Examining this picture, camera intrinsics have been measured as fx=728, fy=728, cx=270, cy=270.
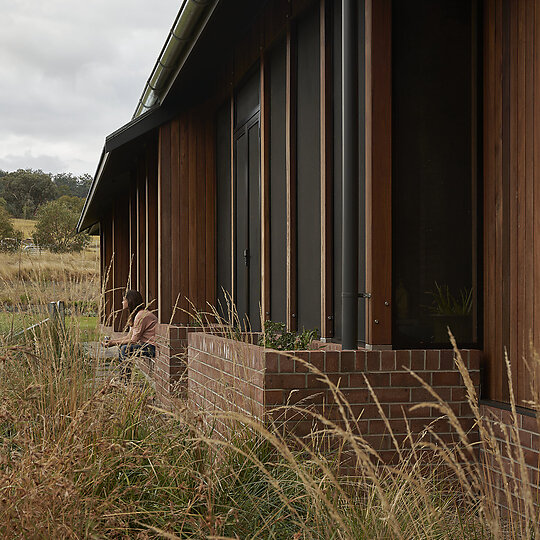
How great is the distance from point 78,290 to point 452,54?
3011 mm

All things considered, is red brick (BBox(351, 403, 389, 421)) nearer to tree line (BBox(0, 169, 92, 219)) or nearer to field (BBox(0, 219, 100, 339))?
field (BBox(0, 219, 100, 339))

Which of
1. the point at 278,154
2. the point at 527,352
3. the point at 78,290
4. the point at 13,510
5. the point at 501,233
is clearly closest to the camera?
the point at 13,510

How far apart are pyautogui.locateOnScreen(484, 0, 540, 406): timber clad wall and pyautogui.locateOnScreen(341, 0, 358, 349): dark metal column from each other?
721mm

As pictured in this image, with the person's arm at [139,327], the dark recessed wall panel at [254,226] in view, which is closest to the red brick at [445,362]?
the dark recessed wall panel at [254,226]

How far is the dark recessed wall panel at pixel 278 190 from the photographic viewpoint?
570 cm

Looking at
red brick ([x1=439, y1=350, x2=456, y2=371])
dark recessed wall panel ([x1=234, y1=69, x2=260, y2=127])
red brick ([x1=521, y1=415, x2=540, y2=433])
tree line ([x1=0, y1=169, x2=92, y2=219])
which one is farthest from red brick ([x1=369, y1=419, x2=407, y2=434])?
tree line ([x1=0, y1=169, x2=92, y2=219])

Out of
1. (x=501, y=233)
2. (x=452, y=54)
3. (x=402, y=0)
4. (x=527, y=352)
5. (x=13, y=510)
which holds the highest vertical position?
(x=402, y=0)

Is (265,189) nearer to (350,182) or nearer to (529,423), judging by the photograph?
(350,182)

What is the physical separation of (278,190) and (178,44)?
1675 millimetres

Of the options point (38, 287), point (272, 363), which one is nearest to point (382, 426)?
point (272, 363)

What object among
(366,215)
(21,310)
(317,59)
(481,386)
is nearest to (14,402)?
(21,310)

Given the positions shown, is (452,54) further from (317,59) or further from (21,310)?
(21,310)

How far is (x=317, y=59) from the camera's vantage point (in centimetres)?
498

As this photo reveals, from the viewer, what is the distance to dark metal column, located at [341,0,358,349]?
12.4 ft
